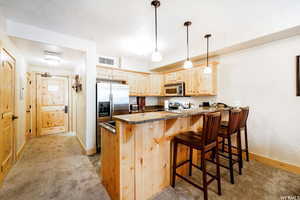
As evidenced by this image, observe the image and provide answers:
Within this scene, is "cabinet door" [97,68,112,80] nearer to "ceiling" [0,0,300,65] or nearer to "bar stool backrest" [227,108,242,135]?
"ceiling" [0,0,300,65]

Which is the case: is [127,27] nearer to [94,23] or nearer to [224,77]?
[94,23]

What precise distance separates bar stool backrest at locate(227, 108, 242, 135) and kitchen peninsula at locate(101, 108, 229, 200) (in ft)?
2.46

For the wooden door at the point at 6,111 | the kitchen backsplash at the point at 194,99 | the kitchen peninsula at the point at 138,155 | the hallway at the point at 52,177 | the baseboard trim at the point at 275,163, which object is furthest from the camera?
the kitchen backsplash at the point at 194,99

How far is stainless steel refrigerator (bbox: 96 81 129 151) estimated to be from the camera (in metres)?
3.03

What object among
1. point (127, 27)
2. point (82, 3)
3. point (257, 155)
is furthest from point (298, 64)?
point (82, 3)

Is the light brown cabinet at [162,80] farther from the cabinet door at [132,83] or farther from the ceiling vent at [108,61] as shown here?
the ceiling vent at [108,61]

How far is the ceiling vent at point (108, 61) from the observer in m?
3.72

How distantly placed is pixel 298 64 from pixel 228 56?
1192 millimetres

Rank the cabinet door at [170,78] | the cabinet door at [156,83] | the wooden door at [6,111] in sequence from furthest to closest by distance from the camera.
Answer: the cabinet door at [156,83], the cabinet door at [170,78], the wooden door at [6,111]

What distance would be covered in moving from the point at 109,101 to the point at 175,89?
80.7 inches

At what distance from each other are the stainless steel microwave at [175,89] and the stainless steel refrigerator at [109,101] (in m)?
1.50

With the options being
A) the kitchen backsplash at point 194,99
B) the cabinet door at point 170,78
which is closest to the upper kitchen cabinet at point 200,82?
the kitchen backsplash at point 194,99

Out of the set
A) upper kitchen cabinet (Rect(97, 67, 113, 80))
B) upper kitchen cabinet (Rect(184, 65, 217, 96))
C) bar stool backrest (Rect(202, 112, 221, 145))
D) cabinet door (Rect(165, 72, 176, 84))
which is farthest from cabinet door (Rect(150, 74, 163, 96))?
bar stool backrest (Rect(202, 112, 221, 145))

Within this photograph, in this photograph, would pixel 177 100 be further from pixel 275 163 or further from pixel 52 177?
pixel 52 177
